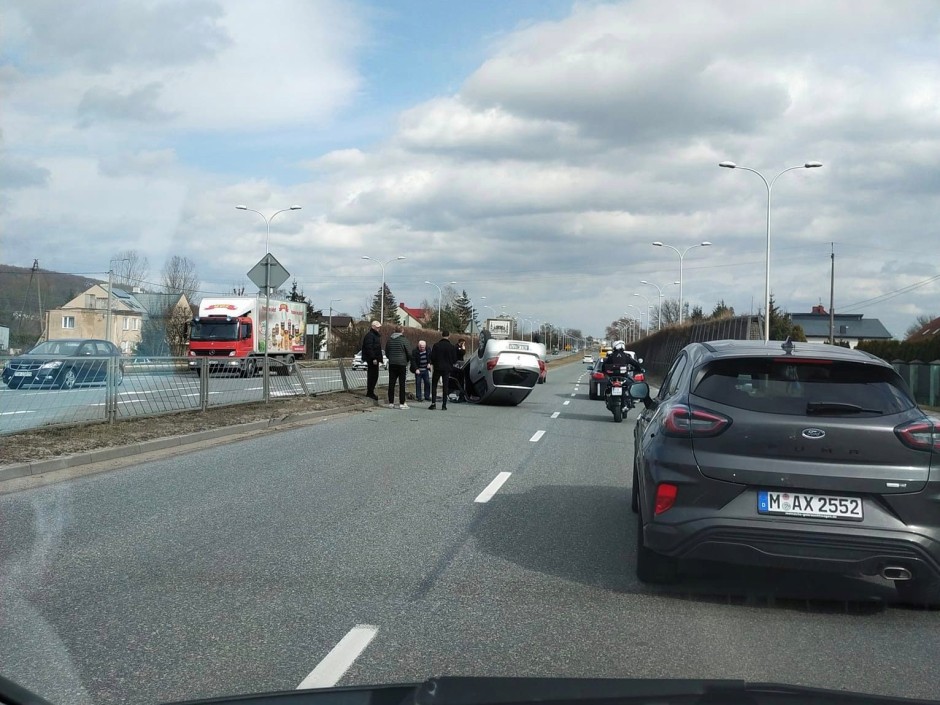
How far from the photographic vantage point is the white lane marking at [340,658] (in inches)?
156

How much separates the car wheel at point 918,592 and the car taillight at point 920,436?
83 centimetres

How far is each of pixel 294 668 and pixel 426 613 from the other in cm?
108

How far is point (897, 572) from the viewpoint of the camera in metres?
5.00

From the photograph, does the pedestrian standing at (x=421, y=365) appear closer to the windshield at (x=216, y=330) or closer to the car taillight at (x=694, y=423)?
the windshield at (x=216, y=330)

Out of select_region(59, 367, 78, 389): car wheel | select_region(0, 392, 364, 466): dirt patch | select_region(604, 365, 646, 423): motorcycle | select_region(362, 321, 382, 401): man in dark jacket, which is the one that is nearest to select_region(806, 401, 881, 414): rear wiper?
select_region(0, 392, 364, 466): dirt patch

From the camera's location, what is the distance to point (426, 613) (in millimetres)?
5078

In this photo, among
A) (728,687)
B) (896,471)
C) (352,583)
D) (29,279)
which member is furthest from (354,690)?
(29,279)

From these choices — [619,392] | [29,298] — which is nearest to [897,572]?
[619,392]

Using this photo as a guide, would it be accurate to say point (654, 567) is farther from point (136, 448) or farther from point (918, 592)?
point (136, 448)

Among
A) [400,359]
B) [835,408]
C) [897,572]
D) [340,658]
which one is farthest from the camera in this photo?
[400,359]

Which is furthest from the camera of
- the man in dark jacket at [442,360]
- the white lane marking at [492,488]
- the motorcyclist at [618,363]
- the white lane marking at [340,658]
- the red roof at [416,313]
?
the red roof at [416,313]

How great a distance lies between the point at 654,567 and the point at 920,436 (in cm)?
174

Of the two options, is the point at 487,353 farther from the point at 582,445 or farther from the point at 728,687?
the point at 728,687

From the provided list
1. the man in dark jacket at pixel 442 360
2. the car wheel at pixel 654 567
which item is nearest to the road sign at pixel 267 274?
the man in dark jacket at pixel 442 360
